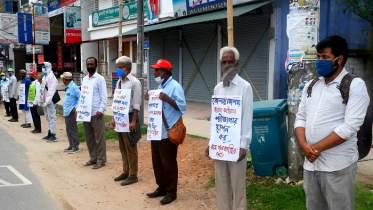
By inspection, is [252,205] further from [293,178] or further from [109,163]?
[109,163]

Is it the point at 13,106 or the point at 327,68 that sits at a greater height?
the point at 327,68

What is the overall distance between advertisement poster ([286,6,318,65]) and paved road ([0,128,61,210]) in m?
3.96

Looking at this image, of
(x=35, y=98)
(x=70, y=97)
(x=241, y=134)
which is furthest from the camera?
(x=35, y=98)

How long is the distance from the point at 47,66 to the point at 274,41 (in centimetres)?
674

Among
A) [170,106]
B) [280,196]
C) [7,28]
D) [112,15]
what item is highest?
[7,28]

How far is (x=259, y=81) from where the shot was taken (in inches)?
481

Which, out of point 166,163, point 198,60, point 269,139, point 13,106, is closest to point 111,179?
point 166,163

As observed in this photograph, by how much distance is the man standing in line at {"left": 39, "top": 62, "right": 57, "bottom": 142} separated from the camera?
9.61 m

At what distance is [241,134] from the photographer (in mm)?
3773

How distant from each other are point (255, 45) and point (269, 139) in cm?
771

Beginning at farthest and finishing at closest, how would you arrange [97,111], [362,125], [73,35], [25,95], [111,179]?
[73,35]
[25,95]
[97,111]
[111,179]
[362,125]

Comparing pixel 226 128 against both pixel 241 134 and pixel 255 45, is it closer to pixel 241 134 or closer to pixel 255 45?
pixel 241 134

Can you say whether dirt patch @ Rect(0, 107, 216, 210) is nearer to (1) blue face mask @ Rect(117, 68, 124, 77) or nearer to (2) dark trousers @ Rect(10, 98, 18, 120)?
(1) blue face mask @ Rect(117, 68, 124, 77)

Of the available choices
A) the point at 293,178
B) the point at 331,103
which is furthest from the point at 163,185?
the point at 331,103
